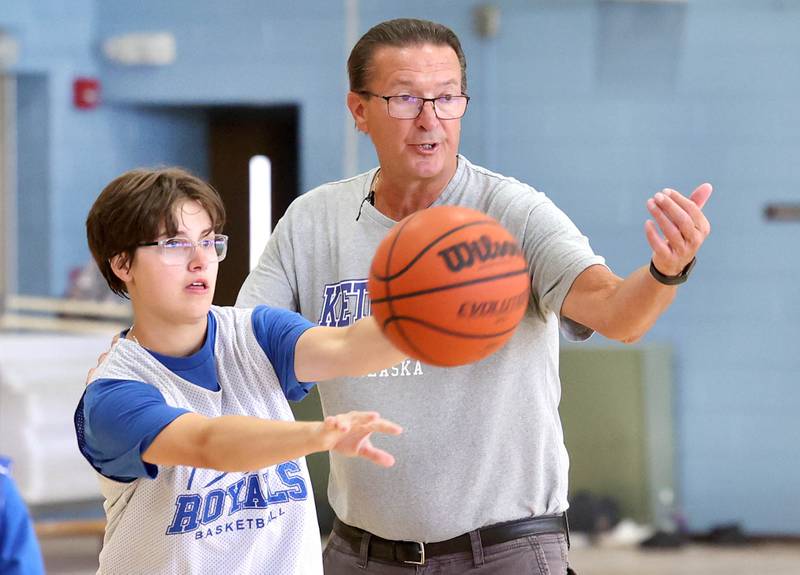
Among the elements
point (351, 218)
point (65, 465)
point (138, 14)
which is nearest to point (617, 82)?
point (138, 14)

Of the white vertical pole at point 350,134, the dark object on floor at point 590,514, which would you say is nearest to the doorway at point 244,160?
the white vertical pole at point 350,134

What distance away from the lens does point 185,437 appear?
174 cm

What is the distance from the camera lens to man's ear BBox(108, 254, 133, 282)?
2035mm

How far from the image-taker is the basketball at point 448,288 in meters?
1.87

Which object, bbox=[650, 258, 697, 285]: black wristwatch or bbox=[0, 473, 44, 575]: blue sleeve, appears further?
bbox=[650, 258, 697, 285]: black wristwatch

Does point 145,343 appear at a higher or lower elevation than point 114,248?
lower

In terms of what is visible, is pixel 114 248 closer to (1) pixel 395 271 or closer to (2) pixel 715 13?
(1) pixel 395 271

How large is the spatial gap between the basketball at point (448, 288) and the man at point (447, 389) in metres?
0.38

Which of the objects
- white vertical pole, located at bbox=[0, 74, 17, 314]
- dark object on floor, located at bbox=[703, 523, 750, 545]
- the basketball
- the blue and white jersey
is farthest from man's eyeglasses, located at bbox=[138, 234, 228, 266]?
white vertical pole, located at bbox=[0, 74, 17, 314]

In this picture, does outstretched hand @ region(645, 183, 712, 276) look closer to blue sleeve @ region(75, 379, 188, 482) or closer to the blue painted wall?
blue sleeve @ region(75, 379, 188, 482)

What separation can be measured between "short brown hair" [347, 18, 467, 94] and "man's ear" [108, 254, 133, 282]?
0.78 m

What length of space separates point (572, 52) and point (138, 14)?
2.72 meters

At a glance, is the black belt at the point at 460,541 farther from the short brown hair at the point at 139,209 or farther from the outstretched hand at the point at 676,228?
the short brown hair at the point at 139,209

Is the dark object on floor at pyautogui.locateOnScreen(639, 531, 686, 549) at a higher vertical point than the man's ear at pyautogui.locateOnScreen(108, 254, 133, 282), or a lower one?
lower
